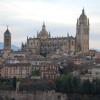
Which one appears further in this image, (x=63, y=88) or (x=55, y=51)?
(x=55, y=51)

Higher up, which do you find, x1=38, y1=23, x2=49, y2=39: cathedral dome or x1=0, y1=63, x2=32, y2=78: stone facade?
x1=38, y1=23, x2=49, y2=39: cathedral dome

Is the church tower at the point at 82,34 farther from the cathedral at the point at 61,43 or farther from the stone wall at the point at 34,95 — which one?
the stone wall at the point at 34,95

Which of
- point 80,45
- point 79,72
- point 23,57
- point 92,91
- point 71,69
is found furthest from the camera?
point 80,45

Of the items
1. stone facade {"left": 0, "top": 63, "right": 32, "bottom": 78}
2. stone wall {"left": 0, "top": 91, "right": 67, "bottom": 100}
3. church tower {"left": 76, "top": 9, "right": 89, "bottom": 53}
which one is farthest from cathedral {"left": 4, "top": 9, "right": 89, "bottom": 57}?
stone wall {"left": 0, "top": 91, "right": 67, "bottom": 100}

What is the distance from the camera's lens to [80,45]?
3265 inches

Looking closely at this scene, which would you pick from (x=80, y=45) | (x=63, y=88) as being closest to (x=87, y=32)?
(x=80, y=45)

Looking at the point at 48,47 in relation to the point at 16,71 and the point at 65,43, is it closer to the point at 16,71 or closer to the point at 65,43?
the point at 65,43

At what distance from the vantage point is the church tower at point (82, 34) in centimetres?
8288

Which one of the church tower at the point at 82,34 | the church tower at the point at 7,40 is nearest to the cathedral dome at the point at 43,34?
the church tower at the point at 82,34

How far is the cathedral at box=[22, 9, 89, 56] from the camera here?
82.2 m

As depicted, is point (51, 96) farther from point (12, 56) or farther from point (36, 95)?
point (12, 56)

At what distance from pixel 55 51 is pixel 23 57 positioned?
7.43m

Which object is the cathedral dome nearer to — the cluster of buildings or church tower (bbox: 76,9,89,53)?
the cluster of buildings

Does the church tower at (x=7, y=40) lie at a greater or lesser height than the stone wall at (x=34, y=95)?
greater
